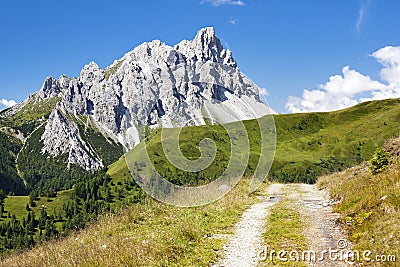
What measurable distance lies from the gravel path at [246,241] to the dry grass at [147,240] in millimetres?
431

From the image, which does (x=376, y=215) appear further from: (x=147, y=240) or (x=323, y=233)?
(x=147, y=240)

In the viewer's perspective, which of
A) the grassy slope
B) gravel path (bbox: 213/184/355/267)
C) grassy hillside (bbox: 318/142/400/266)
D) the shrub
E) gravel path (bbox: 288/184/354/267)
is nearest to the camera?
grassy hillside (bbox: 318/142/400/266)

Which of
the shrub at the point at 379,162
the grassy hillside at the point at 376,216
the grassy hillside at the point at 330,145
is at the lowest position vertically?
the grassy hillside at the point at 376,216

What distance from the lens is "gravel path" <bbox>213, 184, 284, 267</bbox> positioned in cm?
1027

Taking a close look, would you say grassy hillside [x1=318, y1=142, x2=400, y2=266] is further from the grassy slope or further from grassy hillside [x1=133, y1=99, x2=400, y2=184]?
grassy hillside [x1=133, y1=99, x2=400, y2=184]

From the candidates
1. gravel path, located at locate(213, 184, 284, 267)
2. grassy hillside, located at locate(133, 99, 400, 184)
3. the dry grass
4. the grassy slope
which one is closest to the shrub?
the grassy slope

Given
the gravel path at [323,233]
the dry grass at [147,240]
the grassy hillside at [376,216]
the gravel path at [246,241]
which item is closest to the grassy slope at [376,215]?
the grassy hillside at [376,216]

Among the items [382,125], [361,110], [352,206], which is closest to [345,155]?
[382,125]

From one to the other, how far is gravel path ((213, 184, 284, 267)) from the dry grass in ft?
1.41

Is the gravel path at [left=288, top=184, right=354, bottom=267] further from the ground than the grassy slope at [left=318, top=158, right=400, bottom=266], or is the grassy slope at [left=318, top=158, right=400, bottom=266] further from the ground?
the grassy slope at [left=318, top=158, right=400, bottom=266]

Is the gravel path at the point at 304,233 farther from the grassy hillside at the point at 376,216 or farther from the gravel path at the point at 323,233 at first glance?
the grassy hillside at the point at 376,216

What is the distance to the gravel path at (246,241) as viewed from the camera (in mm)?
10271

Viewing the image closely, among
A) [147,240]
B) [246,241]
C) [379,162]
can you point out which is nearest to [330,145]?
[379,162]

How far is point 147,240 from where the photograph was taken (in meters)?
12.3
